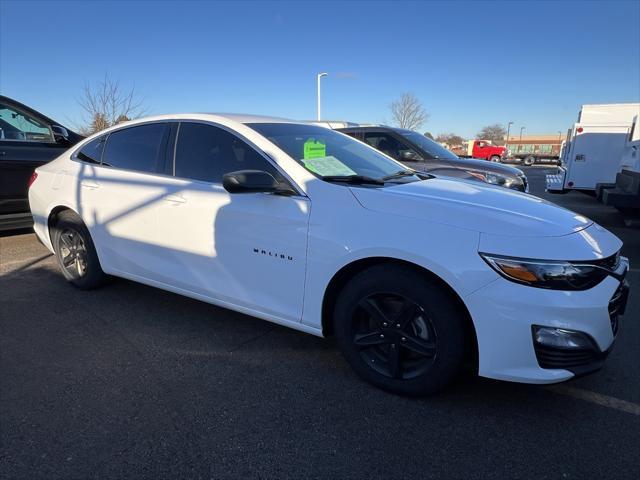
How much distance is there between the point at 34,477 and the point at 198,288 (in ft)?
4.95

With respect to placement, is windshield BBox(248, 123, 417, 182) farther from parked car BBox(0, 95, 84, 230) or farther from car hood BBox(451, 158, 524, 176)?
parked car BBox(0, 95, 84, 230)

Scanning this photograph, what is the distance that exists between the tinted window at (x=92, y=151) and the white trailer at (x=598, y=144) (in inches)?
408

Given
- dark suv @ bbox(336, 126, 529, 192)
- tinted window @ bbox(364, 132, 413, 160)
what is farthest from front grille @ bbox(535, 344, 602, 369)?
tinted window @ bbox(364, 132, 413, 160)

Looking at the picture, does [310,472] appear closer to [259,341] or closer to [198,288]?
[259,341]

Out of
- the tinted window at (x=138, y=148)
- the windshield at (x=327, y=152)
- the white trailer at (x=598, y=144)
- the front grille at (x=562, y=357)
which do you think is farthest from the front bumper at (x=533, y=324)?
the white trailer at (x=598, y=144)

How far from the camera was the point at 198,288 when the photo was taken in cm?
324

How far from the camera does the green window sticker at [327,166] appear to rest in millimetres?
2840

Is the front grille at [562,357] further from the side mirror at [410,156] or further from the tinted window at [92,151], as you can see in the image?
the side mirror at [410,156]

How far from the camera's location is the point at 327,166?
2.95 m

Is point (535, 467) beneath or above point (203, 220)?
beneath

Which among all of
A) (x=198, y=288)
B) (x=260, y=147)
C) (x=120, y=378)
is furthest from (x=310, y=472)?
(x=260, y=147)

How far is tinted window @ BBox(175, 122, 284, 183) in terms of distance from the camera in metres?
3.00

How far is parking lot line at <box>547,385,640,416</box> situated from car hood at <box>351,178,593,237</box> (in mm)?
1030

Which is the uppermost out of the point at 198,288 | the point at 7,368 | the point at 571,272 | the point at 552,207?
the point at 552,207
